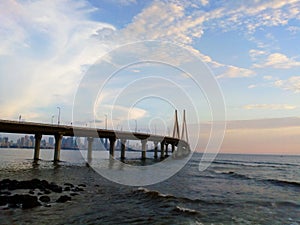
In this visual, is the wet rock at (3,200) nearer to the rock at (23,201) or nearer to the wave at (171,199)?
the rock at (23,201)

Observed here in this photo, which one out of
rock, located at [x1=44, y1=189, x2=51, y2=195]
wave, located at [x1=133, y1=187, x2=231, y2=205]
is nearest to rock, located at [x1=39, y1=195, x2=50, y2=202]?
rock, located at [x1=44, y1=189, x2=51, y2=195]

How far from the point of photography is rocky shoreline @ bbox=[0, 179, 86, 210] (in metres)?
21.4

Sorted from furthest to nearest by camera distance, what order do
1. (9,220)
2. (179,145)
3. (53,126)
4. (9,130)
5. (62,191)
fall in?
(179,145), (53,126), (9,130), (62,191), (9,220)

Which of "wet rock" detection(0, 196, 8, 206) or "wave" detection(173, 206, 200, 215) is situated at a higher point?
"wet rock" detection(0, 196, 8, 206)

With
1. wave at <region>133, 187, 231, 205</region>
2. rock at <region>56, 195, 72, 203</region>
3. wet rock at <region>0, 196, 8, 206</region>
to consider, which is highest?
wet rock at <region>0, 196, 8, 206</region>

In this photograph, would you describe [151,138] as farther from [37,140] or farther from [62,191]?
[62,191]

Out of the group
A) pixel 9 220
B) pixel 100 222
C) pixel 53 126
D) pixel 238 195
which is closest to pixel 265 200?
pixel 238 195

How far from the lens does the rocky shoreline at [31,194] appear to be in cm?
2139

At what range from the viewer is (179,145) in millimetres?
177750

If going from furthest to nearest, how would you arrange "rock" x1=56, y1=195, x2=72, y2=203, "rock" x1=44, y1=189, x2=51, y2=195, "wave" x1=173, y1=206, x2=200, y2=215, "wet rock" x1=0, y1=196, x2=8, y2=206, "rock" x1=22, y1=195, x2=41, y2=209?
"rock" x1=44, y1=189, x2=51, y2=195 → "rock" x1=56, y1=195, x2=72, y2=203 → "wave" x1=173, y1=206, x2=200, y2=215 → "wet rock" x1=0, y1=196, x2=8, y2=206 → "rock" x1=22, y1=195, x2=41, y2=209

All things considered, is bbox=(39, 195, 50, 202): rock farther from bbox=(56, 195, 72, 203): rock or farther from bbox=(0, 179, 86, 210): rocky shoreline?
bbox=(56, 195, 72, 203): rock

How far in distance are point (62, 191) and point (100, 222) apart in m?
12.1

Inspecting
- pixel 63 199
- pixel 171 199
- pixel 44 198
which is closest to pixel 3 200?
pixel 44 198

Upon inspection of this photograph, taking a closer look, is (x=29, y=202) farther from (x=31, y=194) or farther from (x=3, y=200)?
(x=31, y=194)
